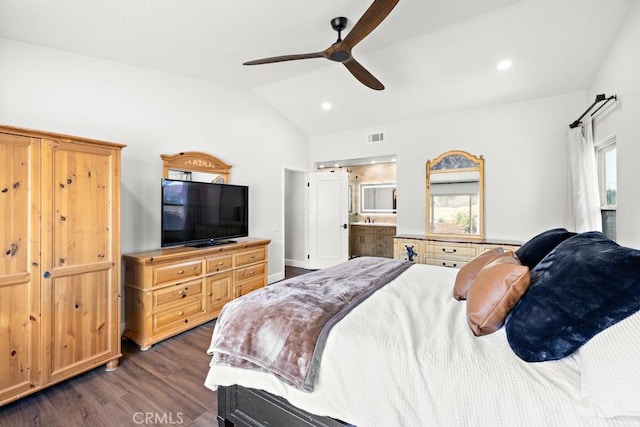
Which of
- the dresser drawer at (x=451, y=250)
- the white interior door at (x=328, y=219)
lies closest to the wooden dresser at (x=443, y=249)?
the dresser drawer at (x=451, y=250)

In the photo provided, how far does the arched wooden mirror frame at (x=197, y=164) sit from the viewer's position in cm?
330

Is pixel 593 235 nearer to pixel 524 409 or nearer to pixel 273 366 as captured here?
pixel 524 409

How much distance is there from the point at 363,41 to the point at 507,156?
268 cm

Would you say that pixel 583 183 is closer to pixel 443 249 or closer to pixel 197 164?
pixel 443 249

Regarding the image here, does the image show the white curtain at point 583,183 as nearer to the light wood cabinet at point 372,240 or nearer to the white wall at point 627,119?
the white wall at point 627,119

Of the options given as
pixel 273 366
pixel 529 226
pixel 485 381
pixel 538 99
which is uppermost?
pixel 538 99

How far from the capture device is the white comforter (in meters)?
0.94

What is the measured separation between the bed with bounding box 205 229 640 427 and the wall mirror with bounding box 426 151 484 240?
9.44 feet

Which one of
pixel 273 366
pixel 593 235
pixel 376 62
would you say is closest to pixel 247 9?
pixel 376 62

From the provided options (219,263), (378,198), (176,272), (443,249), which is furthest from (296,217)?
(176,272)

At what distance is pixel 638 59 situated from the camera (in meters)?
2.22

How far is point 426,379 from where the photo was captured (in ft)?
3.52

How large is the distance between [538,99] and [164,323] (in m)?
5.31

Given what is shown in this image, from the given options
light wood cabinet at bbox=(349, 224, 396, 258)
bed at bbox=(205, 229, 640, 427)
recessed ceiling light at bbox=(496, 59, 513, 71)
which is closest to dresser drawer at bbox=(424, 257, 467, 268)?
light wood cabinet at bbox=(349, 224, 396, 258)
